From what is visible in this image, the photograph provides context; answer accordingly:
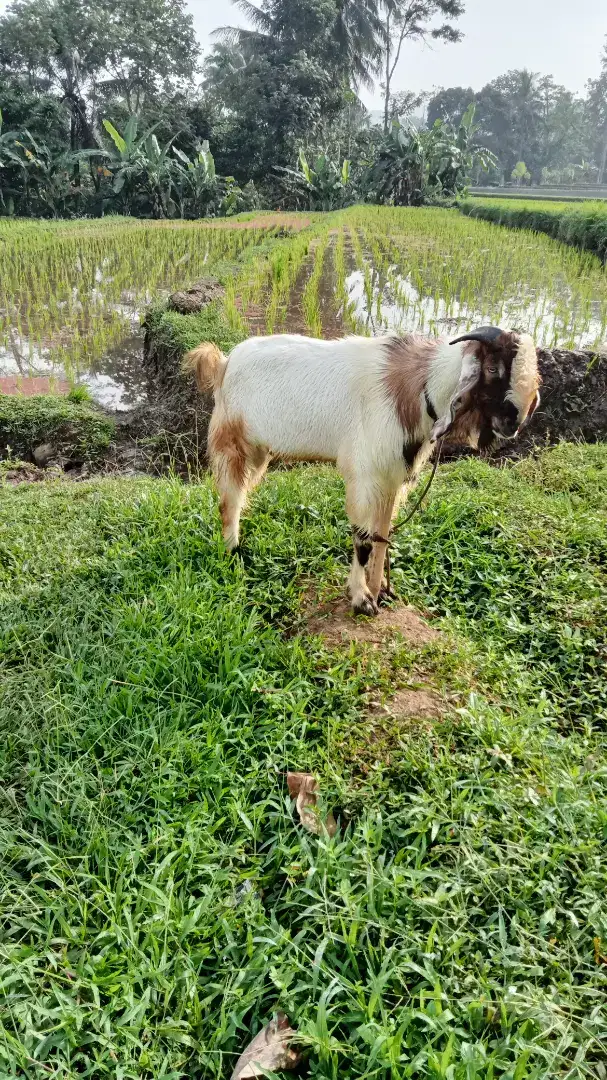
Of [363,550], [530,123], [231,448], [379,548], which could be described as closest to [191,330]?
[231,448]

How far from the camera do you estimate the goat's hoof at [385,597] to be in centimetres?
287

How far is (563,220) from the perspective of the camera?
1319 centimetres

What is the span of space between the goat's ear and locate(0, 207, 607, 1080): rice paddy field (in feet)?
2.89

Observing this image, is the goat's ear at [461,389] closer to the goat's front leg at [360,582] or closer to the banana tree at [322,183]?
the goat's front leg at [360,582]

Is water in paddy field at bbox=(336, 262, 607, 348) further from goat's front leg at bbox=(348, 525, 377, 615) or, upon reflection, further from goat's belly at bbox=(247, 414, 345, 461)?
goat's front leg at bbox=(348, 525, 377, 615)

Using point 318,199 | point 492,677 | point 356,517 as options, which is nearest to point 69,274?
point 356,517

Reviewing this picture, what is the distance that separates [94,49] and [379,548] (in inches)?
1152

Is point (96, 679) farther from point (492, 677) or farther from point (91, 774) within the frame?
point (492, 677)

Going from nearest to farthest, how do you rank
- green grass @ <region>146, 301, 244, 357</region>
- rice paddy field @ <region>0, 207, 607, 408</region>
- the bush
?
the bush, green grass @ <region>146, 301, 244, 357</region>, rice paddy field @ <region>0, 207, 607, 408</region>

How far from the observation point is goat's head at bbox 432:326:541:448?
2.10 m

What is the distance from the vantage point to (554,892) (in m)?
1.66

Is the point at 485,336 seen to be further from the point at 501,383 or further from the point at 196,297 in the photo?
the point at 196,297

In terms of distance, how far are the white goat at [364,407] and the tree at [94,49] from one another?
24.0 meters

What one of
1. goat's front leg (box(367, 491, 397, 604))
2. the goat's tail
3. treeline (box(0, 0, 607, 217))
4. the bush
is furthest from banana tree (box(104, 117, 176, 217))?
goat's front leg (box(367, 491, 397, 604))
